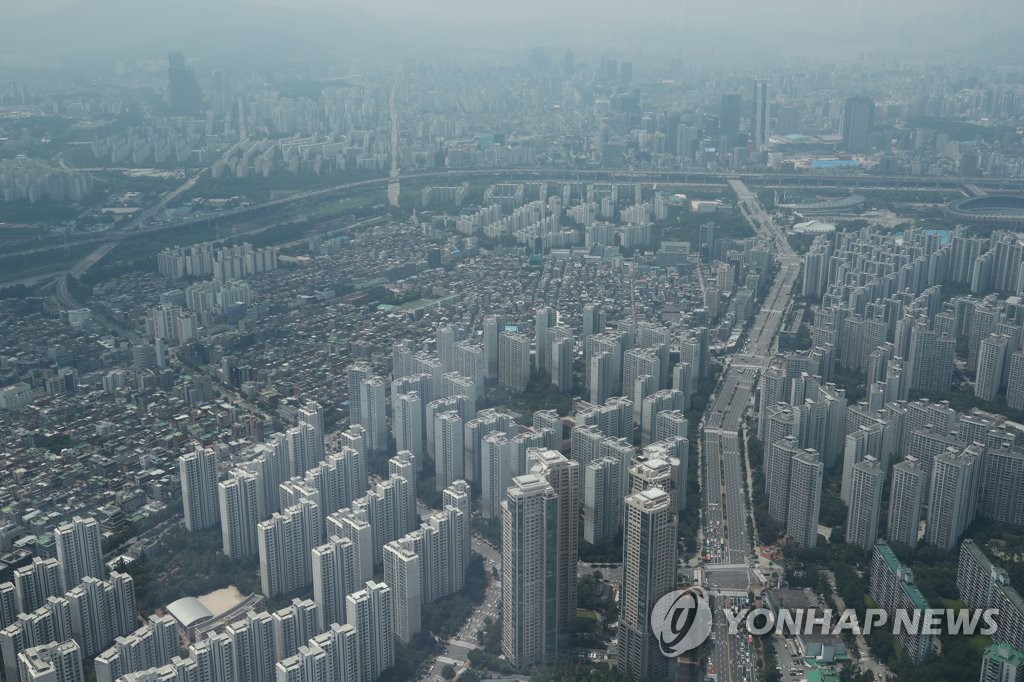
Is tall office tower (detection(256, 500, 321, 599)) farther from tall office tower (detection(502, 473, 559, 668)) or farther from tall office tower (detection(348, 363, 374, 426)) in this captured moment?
tall office tower (detection(348, 363, 374, 426))

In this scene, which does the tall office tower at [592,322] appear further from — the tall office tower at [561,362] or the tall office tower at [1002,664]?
the tall office tower at [1002,664]

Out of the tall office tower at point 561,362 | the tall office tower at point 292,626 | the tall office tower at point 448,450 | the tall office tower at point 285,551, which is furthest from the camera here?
the tall office tower at point 561,362

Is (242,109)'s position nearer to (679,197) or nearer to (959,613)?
(679,197)
